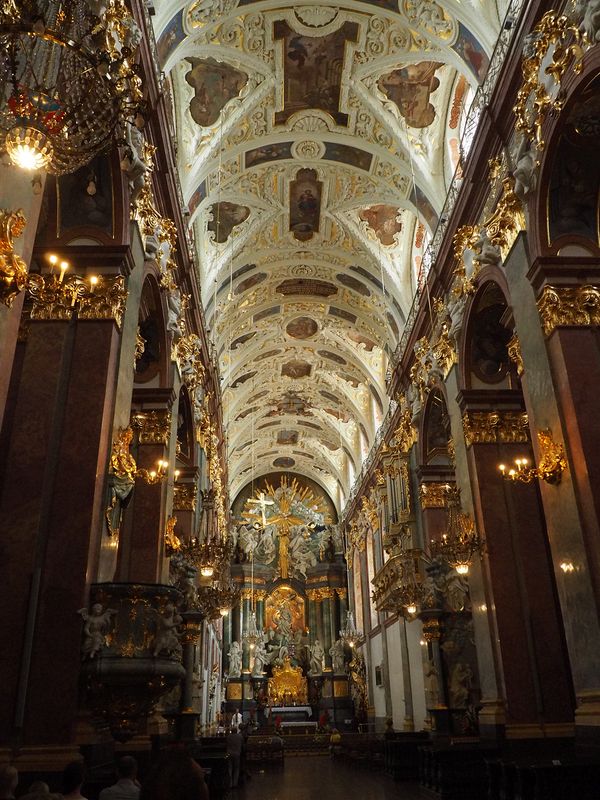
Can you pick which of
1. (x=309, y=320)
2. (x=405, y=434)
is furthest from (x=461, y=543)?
(x=309, y=320)

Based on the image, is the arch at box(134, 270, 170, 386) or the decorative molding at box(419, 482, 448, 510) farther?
the decorative molding at box(419, 482, 448, 510)

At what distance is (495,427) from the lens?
39.1ft

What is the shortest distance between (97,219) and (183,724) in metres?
9.45

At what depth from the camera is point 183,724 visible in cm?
1262

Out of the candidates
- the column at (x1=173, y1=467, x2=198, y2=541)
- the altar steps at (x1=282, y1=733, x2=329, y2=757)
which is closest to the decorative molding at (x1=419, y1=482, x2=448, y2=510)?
the column at (x1=173, y1=467, x2=198, y2=541)

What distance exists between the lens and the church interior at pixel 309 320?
6305mm

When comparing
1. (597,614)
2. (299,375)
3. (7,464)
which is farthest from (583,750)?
(299,375)

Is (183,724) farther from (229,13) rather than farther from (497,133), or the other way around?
(229,13)

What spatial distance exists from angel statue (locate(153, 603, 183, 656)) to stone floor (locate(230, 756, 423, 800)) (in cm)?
506

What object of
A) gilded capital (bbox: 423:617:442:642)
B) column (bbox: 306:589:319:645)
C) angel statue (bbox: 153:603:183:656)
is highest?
column (bbox: 306:589:319:645)

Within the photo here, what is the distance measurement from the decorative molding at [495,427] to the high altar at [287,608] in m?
21.5

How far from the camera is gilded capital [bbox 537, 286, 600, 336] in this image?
8.30 meters

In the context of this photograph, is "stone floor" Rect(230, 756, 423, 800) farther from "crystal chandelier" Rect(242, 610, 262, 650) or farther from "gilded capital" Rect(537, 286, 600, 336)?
"crystal chandelier" Rect(242, 610, 262, 650)

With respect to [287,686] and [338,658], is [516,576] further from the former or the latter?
[287,686]
